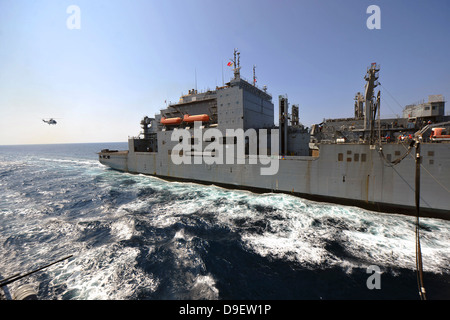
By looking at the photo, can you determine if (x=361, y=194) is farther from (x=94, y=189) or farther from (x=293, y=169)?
(x=94, y=189)

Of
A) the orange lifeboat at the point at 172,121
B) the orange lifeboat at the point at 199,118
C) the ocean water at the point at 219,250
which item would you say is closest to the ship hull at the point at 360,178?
the ocean water at the point at 219,250

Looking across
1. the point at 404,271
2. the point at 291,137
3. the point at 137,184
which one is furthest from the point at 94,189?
the point at 404,271

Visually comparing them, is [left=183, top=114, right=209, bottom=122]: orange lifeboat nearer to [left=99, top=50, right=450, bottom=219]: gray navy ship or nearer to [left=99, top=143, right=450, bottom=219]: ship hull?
[left=99, top=50, right=450, bottom=219]: gray navy ship

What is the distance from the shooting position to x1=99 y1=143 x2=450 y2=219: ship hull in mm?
13508

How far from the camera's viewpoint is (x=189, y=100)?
99.3ft

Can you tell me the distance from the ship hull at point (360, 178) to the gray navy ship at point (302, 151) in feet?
0.18

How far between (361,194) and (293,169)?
6.06 meters

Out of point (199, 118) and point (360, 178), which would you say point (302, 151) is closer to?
point (360, 178)

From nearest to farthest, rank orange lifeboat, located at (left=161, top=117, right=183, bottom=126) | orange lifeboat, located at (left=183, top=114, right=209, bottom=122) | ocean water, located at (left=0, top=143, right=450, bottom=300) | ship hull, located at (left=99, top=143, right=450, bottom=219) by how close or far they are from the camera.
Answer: ocean water, located at (left=0, top=143, right=450, bottom=300) → ship hull, located at (left=99, top=143, right=450, bottom=219) → orange lifeboat, located at (left=183, top=114, right=209, bottom=122) → orange lifeboat, located at (left=161, top=117, right=183, bottom=126)

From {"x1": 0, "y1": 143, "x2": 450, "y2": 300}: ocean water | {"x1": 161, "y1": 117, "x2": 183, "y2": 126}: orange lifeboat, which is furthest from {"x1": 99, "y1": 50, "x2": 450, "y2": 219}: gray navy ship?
{"x1": 0, "y1": 143, "x2": 450, "y2": 300}: ocean water

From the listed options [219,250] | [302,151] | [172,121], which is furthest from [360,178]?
[172,121]

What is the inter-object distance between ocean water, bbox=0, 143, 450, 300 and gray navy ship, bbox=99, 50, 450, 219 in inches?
72.1

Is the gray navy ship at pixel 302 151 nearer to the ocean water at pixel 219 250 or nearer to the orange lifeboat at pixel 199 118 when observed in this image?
the orange lifeboat at pixel 199 118
